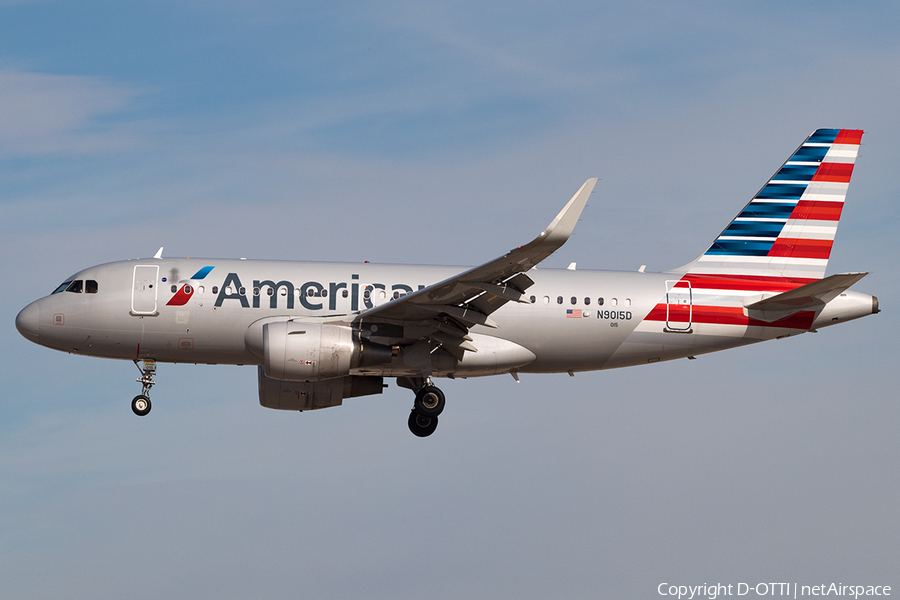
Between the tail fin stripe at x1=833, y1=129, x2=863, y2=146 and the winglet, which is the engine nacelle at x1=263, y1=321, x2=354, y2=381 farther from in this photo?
the tail fin stripe at x1=833, y1=129, x2=863, y2=146

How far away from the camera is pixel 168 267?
26.5 metres

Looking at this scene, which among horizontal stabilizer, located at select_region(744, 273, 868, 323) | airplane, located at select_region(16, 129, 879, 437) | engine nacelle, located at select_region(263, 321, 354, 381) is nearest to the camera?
engine nacelle, located at select_region(263, 321, 354, 381)

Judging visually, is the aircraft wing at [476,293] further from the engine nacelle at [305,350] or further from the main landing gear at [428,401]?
the main landing gear at [428,401]

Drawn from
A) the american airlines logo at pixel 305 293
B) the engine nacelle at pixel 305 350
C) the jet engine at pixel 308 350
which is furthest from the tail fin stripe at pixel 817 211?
the engine nacelle at pixel 305 350

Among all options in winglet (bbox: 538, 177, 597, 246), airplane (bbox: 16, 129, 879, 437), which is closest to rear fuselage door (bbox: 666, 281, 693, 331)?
airplane (bbox: 16, 129, 879, 437)

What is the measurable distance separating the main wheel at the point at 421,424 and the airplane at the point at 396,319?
31 mm

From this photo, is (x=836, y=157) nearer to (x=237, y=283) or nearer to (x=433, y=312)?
(x=433, y=312)

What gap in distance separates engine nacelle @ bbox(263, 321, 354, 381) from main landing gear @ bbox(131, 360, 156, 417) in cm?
397

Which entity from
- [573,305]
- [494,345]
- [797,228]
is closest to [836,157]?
[797,228]

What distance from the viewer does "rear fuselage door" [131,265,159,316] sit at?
26.0 meters

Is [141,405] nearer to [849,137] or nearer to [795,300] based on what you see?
[795,300]

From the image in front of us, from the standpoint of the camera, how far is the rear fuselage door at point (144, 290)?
26.0 metres

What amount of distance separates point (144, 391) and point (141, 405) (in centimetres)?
39

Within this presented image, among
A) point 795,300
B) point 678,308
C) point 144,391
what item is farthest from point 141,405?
point 795,300
